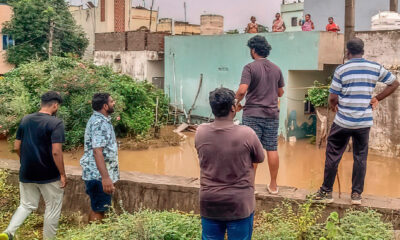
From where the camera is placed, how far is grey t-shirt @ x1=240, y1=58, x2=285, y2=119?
460 cm

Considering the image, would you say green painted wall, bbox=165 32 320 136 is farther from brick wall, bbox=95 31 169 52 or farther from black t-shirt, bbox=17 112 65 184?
black t-shirt, bbox=17 112 65 184

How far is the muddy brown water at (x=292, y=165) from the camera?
10.1m

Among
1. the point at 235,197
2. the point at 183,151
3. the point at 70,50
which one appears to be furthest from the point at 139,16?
the point at 235,197

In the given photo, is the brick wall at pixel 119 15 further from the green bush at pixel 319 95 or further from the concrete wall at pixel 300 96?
the green bush at pixel 319 95

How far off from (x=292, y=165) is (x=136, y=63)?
1007 cm

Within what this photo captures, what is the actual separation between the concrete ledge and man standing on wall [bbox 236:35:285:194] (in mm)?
452

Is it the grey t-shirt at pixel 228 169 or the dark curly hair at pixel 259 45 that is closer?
the grey t-shirt at pixel 228 169

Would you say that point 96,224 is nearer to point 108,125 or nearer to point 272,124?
point 108,125

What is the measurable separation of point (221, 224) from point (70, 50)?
2463 cm

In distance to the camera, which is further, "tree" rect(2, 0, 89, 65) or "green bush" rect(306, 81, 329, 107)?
"tree" rect(2, 0, 89, 65)

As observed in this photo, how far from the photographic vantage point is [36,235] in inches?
190

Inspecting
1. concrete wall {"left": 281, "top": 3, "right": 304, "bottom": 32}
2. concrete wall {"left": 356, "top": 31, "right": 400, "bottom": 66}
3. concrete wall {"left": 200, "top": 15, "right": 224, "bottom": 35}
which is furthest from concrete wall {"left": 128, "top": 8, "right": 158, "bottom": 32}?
concrete wall {"left": 356, "top": 31, "right": 400, "bottom": 66}

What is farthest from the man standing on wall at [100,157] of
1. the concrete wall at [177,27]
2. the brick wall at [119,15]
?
the concrete wall at [177,27]

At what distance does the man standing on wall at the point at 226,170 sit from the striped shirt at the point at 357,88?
1.51 metres
